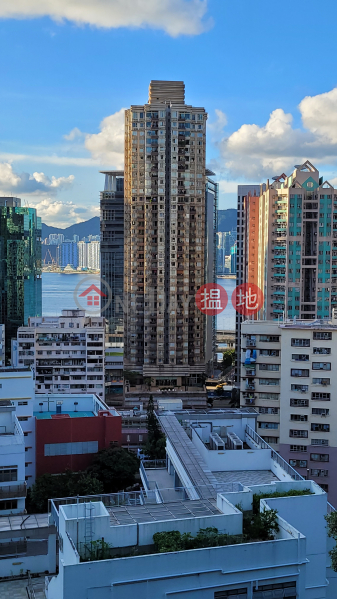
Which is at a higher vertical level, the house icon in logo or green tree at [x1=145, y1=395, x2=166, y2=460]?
the house icon in logo

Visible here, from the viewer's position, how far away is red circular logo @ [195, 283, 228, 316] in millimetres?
26812

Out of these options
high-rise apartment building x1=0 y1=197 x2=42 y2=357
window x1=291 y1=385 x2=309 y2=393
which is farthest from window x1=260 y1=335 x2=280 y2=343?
high-rise apartment building x1=0 y1=197 x2=42 y2=357

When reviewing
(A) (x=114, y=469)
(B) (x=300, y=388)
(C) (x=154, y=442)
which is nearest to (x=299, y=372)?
(B) (x=300, y=388)

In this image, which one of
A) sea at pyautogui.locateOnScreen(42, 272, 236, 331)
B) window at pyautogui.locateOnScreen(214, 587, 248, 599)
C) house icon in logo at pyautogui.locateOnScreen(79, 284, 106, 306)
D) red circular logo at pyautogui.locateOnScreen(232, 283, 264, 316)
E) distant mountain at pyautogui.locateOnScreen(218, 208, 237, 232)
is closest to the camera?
window at pyautogui.locateOnScreen(214, 587, 248, 599)

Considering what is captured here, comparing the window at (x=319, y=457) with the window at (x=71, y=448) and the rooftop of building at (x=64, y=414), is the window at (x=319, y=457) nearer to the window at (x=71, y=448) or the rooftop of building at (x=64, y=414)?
the window at (x=71, y=448)

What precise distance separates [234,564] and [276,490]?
1.63 metres

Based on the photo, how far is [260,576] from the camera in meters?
4.87

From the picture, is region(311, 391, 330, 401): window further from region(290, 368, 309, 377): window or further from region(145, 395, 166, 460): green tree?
region(145, 395, 166, 460): green tree

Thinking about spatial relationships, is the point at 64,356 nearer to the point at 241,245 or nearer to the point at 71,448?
the point at 71,448

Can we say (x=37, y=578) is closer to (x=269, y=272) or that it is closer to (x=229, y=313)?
(x=269, y=272)

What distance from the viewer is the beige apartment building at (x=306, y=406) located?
13.1m

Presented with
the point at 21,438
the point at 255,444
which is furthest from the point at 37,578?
the point at 21,438

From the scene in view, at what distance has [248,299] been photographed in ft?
92.8

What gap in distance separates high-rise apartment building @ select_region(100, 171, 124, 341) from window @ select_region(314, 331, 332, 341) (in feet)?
64.7
